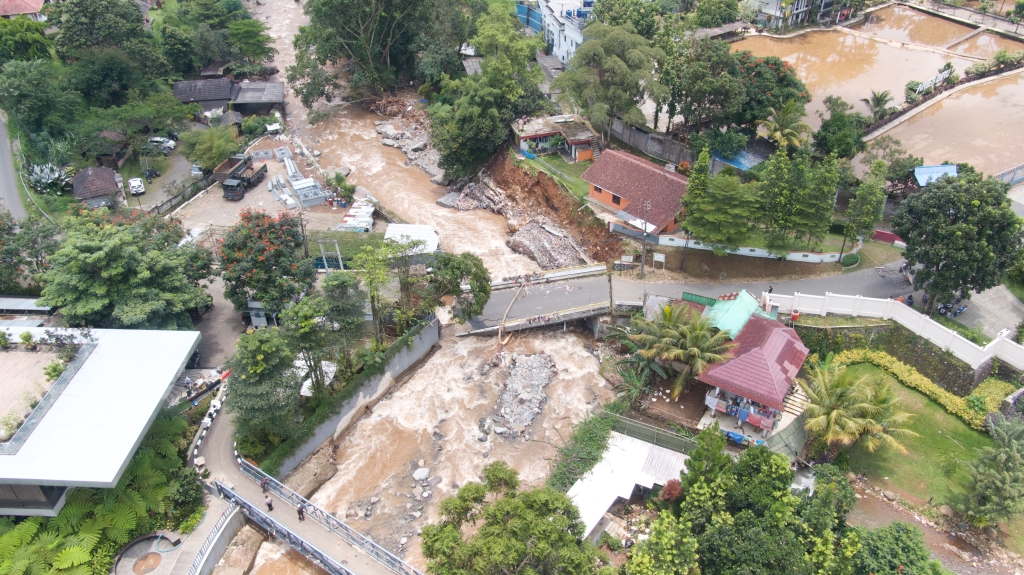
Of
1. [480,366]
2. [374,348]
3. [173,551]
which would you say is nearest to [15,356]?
[173,551]

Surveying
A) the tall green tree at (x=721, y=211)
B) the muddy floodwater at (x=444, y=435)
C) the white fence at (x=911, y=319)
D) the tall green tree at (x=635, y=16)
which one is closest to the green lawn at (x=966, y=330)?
the white fence at (x=911, y=319)

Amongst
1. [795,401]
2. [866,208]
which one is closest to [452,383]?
[795,401]

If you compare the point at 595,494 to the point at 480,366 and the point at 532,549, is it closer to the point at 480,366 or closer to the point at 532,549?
the point at 532,549

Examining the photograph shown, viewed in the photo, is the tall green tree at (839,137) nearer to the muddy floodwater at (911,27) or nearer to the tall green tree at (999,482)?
the tall green tree at (999,482)

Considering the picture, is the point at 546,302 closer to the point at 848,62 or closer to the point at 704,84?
the point at 704,84

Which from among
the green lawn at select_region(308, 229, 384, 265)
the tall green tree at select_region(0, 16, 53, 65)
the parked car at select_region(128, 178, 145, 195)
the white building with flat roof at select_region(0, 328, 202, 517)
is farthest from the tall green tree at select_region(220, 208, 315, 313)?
the tall green tree at select_region(0, 16, 53, 65)

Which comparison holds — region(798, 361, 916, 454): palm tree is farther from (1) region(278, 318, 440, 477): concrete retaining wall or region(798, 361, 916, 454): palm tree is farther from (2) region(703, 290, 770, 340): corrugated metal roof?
(1) region(278, 318, 440, 477): concrete retaining wall

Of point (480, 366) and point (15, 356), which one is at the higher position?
point (15, 356)
